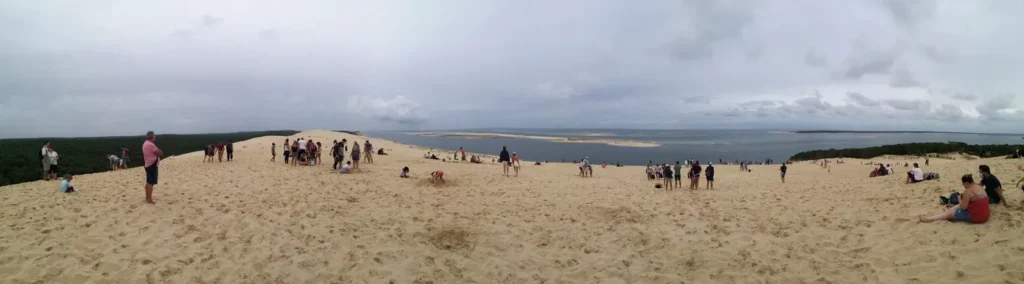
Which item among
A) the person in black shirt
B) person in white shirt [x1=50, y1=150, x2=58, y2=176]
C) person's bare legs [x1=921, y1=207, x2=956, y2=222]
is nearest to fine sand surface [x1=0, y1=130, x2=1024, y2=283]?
person's bare legs [x1=921, y1=207, x2=956, y2=222]

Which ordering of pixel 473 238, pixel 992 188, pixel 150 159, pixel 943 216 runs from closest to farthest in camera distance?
1. pixel 943 216
2. pixel 992 188
3. pixel 473 238
4. pixel 150 159

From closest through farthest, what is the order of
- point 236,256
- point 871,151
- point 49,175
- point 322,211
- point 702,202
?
point 236,256
point 322,211
point 702,202
point 49,175
point 871,151

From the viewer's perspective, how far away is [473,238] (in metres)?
8.88

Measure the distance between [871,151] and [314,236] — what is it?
2209 inches

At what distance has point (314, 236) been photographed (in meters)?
8.45

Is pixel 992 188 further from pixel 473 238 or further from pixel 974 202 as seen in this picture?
pixel 473 238

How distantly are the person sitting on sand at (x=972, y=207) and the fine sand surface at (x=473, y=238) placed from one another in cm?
25

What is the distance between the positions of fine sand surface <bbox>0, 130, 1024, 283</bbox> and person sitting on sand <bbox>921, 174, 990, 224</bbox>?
246 millimetres

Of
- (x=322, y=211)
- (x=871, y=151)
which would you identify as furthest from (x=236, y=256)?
(x=871, y=151)

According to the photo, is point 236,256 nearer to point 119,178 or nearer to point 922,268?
point 119,178

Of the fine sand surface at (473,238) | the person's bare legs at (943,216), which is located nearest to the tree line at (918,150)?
the fine sand surface at (473,238)

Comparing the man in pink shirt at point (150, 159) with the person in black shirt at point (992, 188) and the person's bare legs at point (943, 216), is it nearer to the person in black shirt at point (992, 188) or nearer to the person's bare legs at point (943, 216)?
the person's bare legs at point (943, 216)

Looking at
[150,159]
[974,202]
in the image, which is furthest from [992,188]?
[150,159]

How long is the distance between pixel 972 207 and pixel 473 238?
30.4ft
